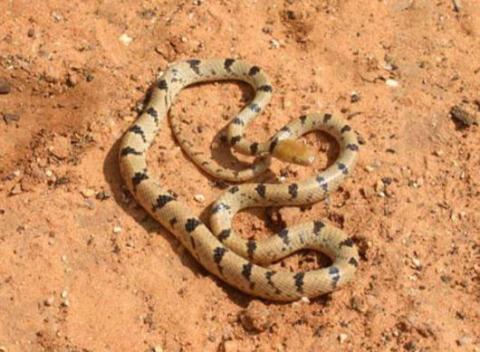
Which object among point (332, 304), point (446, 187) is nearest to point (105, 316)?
point (332, 304)

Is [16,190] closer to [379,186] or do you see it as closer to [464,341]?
[379,186]

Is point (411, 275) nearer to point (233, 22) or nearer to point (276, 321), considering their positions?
point (276, 321)

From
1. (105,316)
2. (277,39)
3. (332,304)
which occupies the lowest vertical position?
(105,316)

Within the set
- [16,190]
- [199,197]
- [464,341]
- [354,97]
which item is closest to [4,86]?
[16,190]

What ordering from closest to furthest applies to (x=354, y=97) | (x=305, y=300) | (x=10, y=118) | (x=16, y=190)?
(x=305, y=300) → (x=16, y=190) → (x=10, y=118) → (x=354, y=97)

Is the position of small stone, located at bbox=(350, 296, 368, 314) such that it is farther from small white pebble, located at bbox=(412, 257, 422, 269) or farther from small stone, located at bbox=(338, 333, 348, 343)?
small white pebble, located at bbox=(412, 257, 422, 269)

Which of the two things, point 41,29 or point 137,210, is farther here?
point 41,29
